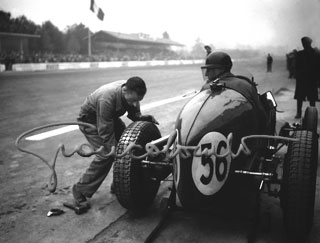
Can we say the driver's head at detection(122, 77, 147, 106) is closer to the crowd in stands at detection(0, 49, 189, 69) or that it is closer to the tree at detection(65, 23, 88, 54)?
the crowd in stands at detection(0, 49, 189, 69)

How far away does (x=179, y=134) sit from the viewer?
2.68m

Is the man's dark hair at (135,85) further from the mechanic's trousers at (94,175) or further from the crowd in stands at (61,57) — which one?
the crowd in stands at (61,57)

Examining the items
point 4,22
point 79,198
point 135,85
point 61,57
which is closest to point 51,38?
point 4,22

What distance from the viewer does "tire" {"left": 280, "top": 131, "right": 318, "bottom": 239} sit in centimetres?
264

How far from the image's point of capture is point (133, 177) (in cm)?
313

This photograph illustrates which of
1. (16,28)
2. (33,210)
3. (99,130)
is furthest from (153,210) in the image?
(16,28)

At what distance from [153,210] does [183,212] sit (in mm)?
334

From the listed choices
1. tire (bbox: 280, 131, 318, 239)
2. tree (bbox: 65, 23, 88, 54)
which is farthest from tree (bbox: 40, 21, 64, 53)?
tire (bbox: 280, 131, 318, 239)

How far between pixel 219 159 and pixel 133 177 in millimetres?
925

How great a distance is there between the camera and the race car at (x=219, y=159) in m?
2.56

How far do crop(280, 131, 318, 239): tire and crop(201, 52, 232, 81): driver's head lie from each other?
1.14 m

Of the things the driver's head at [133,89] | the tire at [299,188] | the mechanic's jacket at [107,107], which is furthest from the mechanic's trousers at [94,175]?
the tire at [299,188]

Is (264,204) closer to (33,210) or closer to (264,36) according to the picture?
(33,210)

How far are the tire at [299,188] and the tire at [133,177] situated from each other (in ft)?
4.26
